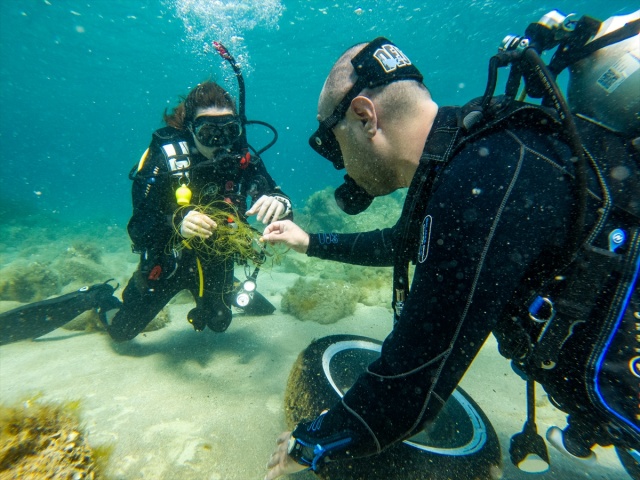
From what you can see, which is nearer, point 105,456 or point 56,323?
point 105,456

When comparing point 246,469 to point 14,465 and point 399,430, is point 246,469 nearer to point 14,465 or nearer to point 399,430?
point 14,465

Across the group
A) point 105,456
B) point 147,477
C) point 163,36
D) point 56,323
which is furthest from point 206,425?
point 163,36

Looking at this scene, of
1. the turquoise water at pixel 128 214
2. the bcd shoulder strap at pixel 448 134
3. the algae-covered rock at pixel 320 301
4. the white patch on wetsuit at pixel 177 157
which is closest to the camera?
the bcd shoulder strap at pixel 448 134

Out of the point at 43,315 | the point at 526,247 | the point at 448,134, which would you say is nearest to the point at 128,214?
the point at 43,315

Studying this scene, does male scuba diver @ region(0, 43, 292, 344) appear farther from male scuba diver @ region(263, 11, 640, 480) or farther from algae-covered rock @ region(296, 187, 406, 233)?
algae-covered rock @ region(296, 187, 406, 233)

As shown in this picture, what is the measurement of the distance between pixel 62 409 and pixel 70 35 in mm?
44088

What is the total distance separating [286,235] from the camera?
3027 millimetres

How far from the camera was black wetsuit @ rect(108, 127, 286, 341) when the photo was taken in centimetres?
412

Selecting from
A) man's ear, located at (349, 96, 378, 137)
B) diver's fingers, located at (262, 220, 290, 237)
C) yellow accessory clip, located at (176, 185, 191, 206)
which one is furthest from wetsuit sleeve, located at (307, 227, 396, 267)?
yellow accessory clip, located at (176, 185, 191, 206)

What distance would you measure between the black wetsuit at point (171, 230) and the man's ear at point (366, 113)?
2753 millimetres

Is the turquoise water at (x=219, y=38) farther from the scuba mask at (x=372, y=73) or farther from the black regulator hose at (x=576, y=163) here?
the black regulator hose at (x=576, y=163)

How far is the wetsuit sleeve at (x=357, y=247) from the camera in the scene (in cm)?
309

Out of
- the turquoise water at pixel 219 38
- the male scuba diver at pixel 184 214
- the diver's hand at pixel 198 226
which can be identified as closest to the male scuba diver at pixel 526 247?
the diver's hand at pixel 198 226

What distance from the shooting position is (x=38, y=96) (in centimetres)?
5825
